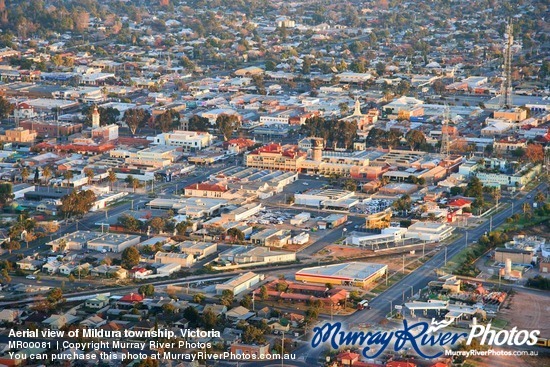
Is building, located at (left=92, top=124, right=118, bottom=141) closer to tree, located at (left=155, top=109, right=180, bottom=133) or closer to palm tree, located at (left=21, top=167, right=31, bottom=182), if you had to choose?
tree, located at (left=155, top=109, right=180, bottom=133)

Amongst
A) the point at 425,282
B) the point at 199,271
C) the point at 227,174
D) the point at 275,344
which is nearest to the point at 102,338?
the point at 275,344

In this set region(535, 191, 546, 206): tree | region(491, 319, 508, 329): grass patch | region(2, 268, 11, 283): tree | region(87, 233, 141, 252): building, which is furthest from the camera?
region(535, 191, 546, 206): tree

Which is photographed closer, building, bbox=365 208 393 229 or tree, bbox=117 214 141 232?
tree, bbox=117 214 141 232

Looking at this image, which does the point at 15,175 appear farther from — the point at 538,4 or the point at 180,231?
the point at 538,4

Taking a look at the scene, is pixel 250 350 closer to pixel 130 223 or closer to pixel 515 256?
pixel 515 256

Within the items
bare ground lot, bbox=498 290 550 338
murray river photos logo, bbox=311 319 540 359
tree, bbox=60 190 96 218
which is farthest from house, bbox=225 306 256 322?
tree, bbox=60 190 96 218
